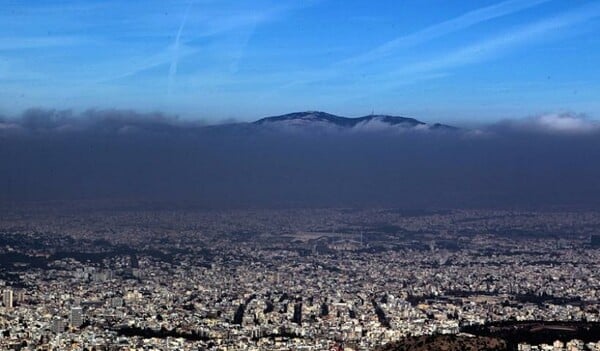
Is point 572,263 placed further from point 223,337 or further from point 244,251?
point 223,337

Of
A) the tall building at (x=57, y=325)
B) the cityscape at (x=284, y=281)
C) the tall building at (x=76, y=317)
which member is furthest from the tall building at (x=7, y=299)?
the tall building at (x=57, y=325)

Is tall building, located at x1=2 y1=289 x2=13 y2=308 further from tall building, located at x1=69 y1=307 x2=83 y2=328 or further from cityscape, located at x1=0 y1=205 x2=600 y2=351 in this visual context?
tall building, located at x1=69 y1=307 x2=83 y2=328

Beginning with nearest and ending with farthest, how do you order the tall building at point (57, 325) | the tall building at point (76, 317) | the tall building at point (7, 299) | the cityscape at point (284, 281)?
1. the tall building at point (57, 325)
2. the cityscape at point (284, 281)
3. the tall building at point (76, 317)
4. the tall building at point (7, 299)

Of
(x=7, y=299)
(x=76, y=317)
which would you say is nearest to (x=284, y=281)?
(x=7, y=299)

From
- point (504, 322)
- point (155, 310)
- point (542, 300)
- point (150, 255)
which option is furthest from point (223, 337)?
point (150, 255)

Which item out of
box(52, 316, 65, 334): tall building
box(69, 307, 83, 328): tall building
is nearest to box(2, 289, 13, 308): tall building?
box(69, 307, 83, 328): tall building

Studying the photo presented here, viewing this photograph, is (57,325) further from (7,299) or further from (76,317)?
(7,299)

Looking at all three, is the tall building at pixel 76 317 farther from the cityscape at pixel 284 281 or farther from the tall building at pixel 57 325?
the tall building at pixel 57 325
